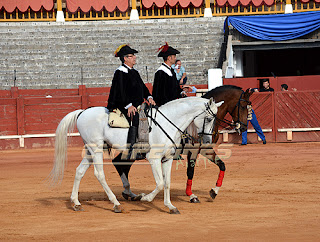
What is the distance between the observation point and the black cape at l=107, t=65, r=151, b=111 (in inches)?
301

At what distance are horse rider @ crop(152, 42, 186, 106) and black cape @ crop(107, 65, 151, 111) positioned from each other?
1.69ft

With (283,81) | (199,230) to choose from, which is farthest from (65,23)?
(199,230)

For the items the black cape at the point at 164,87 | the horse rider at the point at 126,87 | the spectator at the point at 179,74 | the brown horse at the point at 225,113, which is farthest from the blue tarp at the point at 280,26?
the horse rider at the point at 126,87

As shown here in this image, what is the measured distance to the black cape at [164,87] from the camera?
26.7 feet

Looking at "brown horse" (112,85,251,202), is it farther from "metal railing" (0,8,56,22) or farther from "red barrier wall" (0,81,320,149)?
"metal railing" (0,8,56,22)

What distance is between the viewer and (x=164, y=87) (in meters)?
8.20

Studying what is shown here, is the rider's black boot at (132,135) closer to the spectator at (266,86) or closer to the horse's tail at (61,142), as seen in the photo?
the horse's tail at (61,142)

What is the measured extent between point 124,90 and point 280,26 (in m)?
14.3

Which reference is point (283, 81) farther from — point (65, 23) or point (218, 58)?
point (65, 23)

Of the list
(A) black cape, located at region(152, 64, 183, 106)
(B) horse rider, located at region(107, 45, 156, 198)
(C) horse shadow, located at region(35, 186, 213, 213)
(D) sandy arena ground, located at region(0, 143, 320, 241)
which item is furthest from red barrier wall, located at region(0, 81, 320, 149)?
(B) horse rider, located at region(107, 45, 156, 198)

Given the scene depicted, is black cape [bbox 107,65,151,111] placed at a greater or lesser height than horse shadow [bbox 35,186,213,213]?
greater

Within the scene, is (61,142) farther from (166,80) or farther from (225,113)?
(225,113)

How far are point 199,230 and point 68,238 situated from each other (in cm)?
130

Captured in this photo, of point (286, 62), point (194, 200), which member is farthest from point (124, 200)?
point (286, 62)
